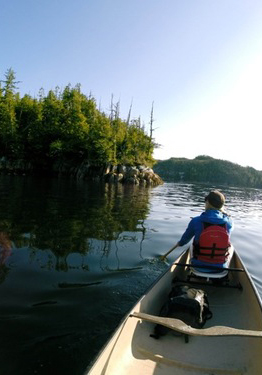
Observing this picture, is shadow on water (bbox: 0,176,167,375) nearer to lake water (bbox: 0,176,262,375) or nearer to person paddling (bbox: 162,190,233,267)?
lake water (bbox: 0,176,262,375)

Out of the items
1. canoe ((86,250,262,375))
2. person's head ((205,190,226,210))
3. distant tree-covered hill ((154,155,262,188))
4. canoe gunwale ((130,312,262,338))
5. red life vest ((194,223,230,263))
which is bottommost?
canoe ((86,250,262,375))

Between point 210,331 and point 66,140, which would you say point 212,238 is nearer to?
point 210,331

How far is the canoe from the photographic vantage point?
10.1 ft

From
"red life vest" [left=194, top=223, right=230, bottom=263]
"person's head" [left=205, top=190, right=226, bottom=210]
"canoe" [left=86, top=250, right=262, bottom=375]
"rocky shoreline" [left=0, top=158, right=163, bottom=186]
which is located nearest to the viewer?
"canoe" [left=86, top=250, right=262, bottom=375]

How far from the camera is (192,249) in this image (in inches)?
219

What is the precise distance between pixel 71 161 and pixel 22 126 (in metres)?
12.4

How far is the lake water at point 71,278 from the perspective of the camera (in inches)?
147

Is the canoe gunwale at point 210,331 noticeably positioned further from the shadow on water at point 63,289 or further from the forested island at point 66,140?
the forested island at point 66,140

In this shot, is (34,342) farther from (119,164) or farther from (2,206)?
(119,164)

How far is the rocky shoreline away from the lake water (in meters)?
35.3

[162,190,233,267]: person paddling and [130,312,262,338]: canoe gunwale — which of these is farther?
[162,190,233,267]: person paddling

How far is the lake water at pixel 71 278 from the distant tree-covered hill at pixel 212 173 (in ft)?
422

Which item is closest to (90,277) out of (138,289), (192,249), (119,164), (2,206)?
(138,289)

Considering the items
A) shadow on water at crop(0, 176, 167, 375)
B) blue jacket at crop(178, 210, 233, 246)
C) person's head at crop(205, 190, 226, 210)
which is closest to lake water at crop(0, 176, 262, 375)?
shadow on water at crop(0, 176, 167, 375)
